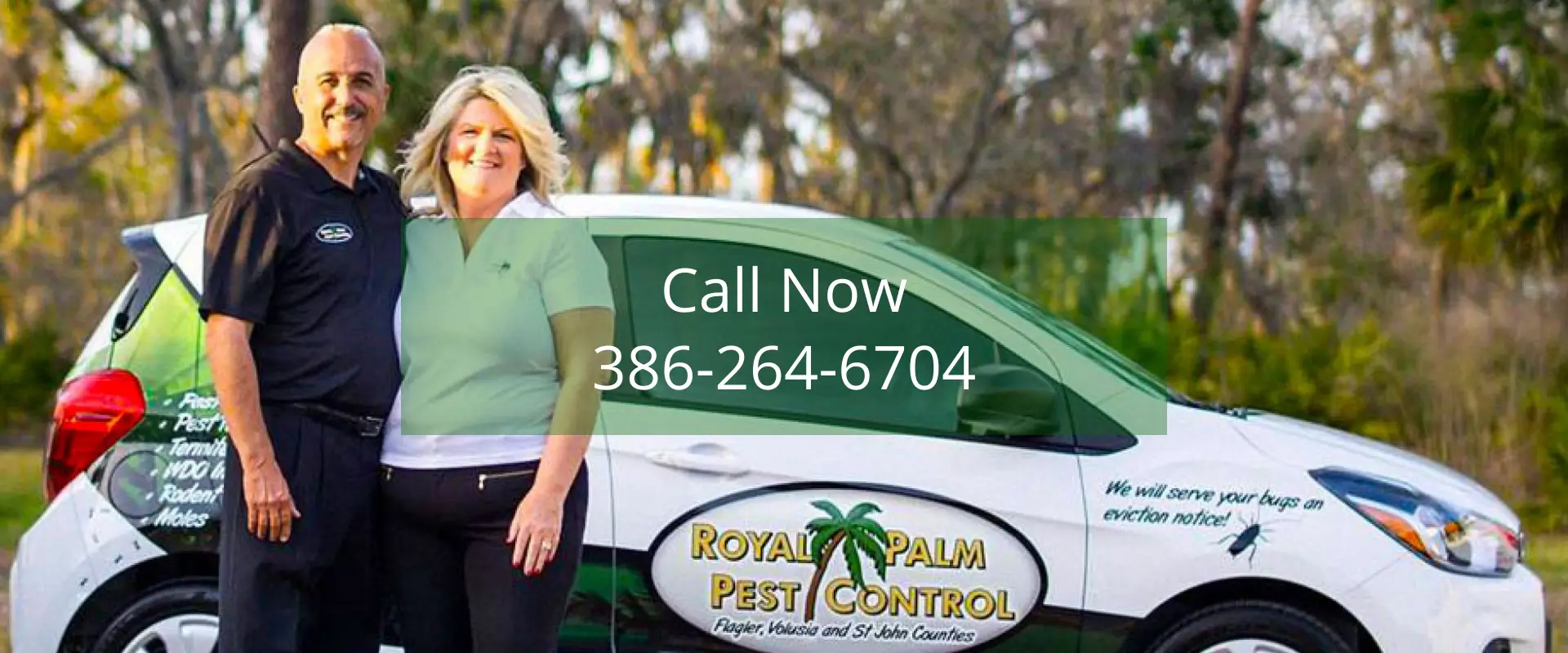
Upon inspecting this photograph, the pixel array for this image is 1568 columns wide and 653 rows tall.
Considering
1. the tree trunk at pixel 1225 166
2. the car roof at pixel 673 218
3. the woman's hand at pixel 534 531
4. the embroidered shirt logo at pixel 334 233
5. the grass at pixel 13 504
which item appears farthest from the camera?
the tree trunk at pixel 1225 166

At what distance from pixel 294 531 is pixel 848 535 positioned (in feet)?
5.67

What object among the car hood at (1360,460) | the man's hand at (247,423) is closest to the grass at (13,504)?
the man's hand at (247,423)

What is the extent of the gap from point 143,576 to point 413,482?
6.13 feet

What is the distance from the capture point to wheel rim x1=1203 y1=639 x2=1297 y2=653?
542 cm

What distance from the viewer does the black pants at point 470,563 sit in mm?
4051

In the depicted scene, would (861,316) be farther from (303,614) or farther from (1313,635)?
(303,614)

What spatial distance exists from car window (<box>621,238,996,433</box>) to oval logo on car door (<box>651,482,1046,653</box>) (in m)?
0.24

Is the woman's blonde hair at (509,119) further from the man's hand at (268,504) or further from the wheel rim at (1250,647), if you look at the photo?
the wheel rim at (1250,647)

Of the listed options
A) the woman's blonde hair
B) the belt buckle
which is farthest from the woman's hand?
the woman's blonde hair

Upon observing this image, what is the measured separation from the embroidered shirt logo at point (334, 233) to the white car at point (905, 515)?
1.42 meters

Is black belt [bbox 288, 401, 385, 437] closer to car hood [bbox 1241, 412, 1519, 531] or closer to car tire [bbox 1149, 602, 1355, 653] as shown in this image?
car tire [bbox 1149, 602, 1355, 653]

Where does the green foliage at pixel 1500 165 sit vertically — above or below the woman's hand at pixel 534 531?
above

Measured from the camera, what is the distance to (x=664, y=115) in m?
31.1

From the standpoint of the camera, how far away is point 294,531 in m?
4.12
